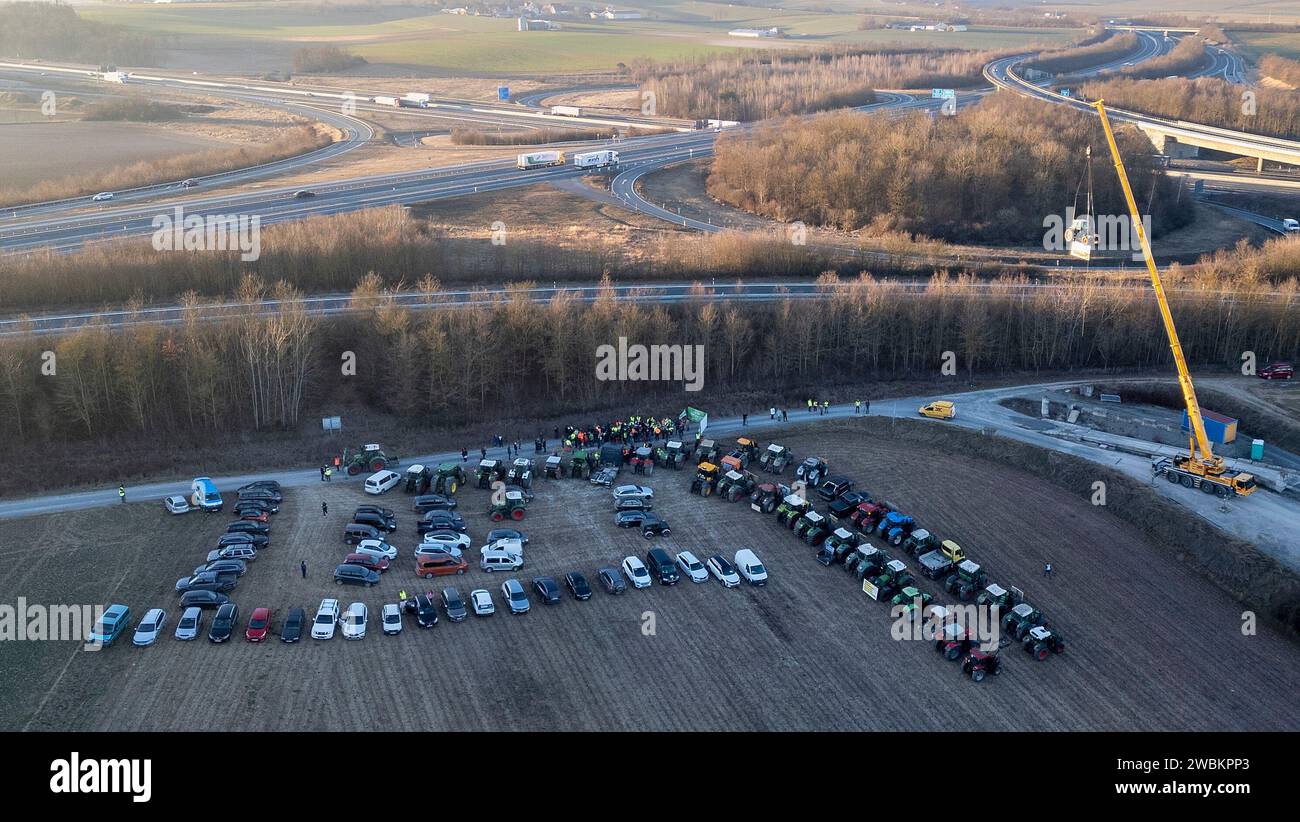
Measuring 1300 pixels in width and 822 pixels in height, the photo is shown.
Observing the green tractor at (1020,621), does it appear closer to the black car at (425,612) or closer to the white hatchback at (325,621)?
the black car at (425,612)

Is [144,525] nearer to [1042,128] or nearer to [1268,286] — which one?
[1268,286]

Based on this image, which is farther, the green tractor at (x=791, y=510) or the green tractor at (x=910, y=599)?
the green tractor at (x=791, y=510)

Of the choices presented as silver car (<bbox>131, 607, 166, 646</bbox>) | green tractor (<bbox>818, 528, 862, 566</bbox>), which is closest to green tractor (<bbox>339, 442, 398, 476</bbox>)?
silver car (<bbox>131, 607, 166, 646</bbox>)

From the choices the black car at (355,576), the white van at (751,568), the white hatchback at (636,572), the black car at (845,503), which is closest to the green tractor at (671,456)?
the black car at (845,503)

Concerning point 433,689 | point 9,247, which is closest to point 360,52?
point 9,247

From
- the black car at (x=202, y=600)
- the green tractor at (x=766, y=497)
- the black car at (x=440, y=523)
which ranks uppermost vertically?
the green tractor at (x=766, y=497)

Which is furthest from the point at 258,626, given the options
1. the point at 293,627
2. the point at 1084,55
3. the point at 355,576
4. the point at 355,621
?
the point at 1084,55
